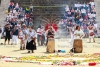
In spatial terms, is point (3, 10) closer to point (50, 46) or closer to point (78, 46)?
point (50, 46)

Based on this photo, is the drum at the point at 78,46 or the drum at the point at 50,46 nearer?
the drum at the point at 50,46

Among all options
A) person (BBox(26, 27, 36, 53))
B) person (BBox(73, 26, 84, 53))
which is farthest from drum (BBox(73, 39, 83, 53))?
person (BBox(26, 27, 36, 53))

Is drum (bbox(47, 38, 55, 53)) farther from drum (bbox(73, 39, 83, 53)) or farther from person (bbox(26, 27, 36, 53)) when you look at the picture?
drum (bbox(73, 39, 83, 53))

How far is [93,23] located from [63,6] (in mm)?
4987

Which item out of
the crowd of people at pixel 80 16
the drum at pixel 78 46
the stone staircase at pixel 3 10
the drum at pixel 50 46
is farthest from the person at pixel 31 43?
the stone staircase at pixel 3 10

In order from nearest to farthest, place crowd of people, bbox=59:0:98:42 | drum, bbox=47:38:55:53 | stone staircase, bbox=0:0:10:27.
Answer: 1. drum, bbox=47:38:55:53
2. crowd of people, bbox=59:0:98:42
3. stone staircase, bbox=0:0:10:27

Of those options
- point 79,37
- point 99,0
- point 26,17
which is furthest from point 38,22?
point 79,37

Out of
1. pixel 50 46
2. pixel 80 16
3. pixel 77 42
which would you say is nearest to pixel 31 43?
pixel 50 46

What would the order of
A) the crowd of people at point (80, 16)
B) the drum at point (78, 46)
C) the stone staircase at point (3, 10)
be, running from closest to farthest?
the drum at point (78, 46), the crowd of people at point (80, 16), the stone staircase at point (3, 10)

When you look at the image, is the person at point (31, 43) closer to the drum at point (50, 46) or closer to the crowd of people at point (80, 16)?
the drum at point (50, 46)

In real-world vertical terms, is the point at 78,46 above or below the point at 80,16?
below

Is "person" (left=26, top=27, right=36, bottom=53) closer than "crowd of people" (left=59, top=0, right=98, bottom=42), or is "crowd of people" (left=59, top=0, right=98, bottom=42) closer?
"person" (left=26, top=27, right=36, bottom=53)

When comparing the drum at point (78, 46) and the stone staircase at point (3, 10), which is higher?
the stone staircase at point (3, 10)

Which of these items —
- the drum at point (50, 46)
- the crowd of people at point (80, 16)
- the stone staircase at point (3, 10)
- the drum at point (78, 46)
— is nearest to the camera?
the drum at point (50, 46)
